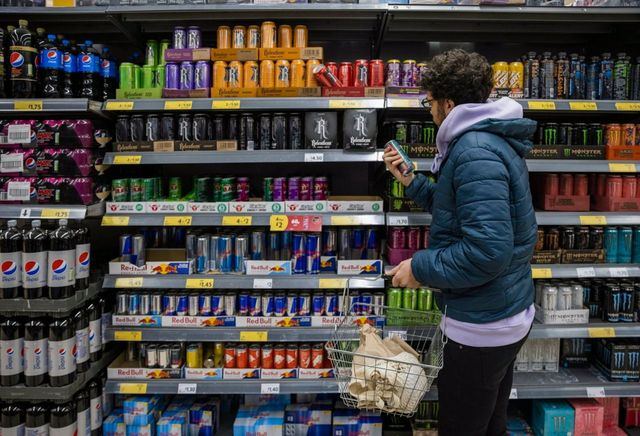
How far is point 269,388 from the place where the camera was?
2.79m

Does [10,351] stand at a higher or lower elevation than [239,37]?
lower

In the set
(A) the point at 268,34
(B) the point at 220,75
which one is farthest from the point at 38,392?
(A) the point at 268,34

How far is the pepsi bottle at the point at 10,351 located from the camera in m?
2.61

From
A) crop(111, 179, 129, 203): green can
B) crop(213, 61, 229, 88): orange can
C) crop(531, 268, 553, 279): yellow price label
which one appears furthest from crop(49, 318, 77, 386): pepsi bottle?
crop(531, 268, 553, 279): yellow price label

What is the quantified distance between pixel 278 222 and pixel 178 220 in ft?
1.81

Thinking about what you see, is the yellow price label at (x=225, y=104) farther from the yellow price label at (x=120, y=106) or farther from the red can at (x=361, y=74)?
the red can at (x=361, y=74)

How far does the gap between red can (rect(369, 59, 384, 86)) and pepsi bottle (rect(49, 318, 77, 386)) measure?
6.74 feet

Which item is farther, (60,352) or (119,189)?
(119,189)

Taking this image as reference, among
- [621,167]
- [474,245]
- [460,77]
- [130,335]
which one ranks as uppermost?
[460,77]

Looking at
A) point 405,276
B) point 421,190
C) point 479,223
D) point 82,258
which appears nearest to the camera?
point 479,223

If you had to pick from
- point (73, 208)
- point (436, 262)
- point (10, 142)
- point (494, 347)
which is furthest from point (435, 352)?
point (10, 142)

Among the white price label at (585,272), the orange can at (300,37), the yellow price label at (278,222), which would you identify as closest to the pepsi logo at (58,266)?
the yellow price label at (278,222)

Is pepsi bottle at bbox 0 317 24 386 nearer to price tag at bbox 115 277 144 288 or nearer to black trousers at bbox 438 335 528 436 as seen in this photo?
price tag at bbox 115 277 144 288

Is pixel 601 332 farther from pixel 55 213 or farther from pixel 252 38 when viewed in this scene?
pixel 55 213
